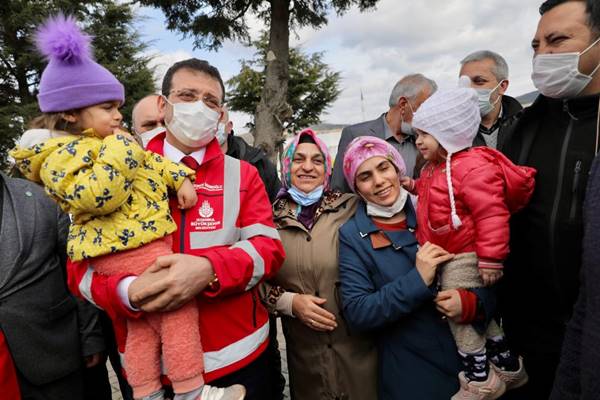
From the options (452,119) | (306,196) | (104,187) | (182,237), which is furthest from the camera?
(306,196)

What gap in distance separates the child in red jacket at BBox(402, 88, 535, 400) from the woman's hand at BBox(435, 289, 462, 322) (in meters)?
0.03

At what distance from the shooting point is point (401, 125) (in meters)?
3.76

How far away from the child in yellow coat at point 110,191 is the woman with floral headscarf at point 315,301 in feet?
2.10

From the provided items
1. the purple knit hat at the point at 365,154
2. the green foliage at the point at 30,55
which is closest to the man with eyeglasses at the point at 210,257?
the purple knit hat at the point at 365,154

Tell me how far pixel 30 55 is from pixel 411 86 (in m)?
15.6

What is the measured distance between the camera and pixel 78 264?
169cm

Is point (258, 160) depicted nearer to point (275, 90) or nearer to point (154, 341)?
point (154, 341)

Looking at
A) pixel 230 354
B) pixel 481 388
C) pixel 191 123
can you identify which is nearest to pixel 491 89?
pixel 481 388

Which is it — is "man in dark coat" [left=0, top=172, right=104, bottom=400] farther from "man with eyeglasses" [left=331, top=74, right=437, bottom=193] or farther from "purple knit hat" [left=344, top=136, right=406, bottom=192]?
"man with eyeglasses" [left=331, top=74, right=437, bottom=193]

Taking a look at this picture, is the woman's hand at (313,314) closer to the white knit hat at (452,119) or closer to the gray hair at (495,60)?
the white knit hat at (452,119)

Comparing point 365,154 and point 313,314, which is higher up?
point 365,154

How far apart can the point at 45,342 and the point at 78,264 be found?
0.71 metres

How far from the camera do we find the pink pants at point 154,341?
1.58m

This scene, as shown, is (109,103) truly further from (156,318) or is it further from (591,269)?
(591,269)
